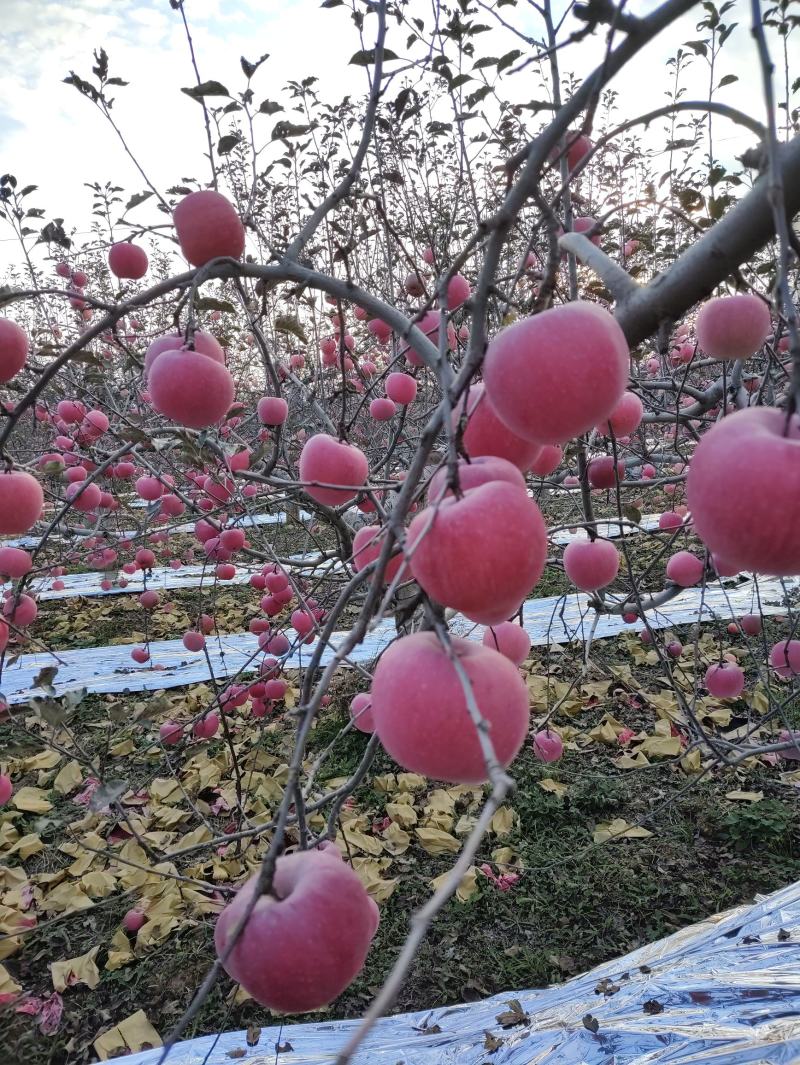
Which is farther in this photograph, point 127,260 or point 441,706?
point 127,260

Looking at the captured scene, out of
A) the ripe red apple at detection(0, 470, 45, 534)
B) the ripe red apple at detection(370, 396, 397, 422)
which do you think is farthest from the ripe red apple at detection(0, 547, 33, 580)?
the ripe red apple at detection(370, 396, 397, 422)

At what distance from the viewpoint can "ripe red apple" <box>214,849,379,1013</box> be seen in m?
0.61

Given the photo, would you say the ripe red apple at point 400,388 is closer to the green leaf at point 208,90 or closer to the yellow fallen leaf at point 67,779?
the green leaf at point 208,90

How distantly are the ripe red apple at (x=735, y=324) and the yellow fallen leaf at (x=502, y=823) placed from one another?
1912 mm

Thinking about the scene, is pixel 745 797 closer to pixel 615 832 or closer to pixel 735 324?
pixel 615 832

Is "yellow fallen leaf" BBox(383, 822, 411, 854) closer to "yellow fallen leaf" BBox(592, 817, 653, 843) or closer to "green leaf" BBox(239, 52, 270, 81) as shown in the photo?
"yellow fallen leaf" BBox(592, 817, 653, 843)

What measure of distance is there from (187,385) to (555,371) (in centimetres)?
59

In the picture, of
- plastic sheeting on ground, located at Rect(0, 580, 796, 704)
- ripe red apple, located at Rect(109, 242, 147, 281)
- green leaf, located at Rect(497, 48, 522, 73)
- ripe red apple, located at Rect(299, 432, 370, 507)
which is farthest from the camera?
plastic sheeting on ground, located at Rect(0, 580, 796, 704)

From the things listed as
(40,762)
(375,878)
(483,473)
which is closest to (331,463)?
(483,473)

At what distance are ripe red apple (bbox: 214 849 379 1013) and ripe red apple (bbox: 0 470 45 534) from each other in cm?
84

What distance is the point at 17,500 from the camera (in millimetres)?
1175

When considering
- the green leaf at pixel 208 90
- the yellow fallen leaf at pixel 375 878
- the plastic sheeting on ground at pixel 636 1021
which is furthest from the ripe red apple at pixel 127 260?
the yellow fallen leaf at pixel 375 878

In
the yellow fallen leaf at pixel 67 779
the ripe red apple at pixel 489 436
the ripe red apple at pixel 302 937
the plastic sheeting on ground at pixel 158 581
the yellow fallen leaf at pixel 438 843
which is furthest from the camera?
the plastic sheeting on ground at pixel 158 581

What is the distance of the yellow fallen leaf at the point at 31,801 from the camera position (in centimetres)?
271
